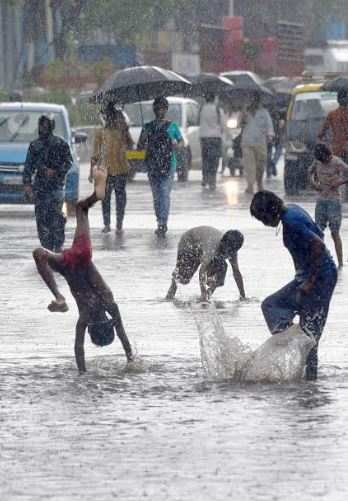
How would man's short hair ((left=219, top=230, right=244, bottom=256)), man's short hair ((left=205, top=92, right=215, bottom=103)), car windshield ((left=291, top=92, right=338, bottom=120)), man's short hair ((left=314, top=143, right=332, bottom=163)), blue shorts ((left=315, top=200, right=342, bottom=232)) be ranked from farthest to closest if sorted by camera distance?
1. man's short hair ((left=205, top=92, right=215, bottom=103))
2. car windshield ((left=291, top=92, right=338, bottom=120))
3. blue shorts ((left=315, top=200, right=342, bottom=232))
4. man's short hair ((left=314, top=143, right=332, bottom=163))
5. man's short hair ((left=219, top=230, right=244, bottom=256))

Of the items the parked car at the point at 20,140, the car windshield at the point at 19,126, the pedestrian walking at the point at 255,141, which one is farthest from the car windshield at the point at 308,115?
the car windshield at the point at 19,126

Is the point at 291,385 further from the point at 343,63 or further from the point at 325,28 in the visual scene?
the point at 325,28

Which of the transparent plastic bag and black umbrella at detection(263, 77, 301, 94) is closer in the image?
the transparent plastic bag

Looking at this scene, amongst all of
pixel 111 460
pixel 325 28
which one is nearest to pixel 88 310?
pixel 111 460

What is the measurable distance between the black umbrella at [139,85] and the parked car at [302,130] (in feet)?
15.0

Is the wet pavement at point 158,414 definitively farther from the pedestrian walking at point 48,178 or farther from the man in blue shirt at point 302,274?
the pedestrian walking at point 48,178

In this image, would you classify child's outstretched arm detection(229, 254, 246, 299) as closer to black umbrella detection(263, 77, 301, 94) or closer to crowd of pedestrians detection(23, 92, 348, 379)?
crowd of pedestrians detection(23, 92, 348, 379)

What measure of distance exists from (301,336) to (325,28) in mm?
93750

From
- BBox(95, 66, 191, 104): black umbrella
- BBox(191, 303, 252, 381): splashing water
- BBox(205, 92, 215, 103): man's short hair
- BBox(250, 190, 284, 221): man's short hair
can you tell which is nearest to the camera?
BBox(250, 190, 284, 221): man's short hair

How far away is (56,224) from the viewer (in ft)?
60.4

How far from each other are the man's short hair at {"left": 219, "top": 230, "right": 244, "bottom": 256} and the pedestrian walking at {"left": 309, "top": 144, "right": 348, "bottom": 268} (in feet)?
8.80

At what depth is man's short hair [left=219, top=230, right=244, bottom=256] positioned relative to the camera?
1445 cm

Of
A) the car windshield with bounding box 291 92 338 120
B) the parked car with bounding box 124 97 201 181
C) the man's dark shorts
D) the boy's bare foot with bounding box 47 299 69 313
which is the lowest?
the parked car with bounding box 124 97 201 181

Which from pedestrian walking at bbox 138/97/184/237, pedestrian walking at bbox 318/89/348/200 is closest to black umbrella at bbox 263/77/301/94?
pedestrian walking at bbox 318/89/348/200
